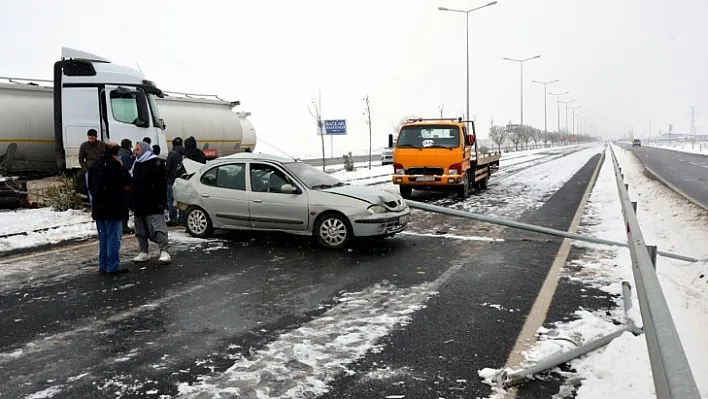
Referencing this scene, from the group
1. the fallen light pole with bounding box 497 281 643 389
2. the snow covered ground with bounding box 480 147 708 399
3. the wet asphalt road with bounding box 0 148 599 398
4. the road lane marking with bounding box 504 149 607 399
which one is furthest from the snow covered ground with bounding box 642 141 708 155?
the fallen light pole with bounding box 497 281 643 389

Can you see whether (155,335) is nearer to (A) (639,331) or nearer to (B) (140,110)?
(A) (639,331)

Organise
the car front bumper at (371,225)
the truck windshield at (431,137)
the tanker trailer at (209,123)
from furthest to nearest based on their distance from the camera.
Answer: the tanker trailer at (209,123), the truck windshield at (431,137), the car front bumper at (371,225)

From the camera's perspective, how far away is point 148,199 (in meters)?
7.79

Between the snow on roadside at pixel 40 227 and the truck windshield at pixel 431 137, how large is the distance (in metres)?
8.90

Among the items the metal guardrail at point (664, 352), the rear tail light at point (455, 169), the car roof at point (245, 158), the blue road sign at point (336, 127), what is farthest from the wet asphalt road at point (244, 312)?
the blue road sign at point (336, 127)

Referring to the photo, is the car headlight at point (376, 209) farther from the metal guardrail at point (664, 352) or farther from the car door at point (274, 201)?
the metal guardrail at point (664, 352)

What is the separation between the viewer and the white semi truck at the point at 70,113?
12.8 metres

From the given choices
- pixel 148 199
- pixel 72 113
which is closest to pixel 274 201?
pixel 148 199

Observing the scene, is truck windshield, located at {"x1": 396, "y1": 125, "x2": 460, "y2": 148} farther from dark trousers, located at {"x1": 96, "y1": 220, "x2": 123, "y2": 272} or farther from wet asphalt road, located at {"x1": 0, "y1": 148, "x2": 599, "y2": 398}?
dark trousers, located at {"x1": 96, "y1": 220, "x2": 123, "y2": 272}

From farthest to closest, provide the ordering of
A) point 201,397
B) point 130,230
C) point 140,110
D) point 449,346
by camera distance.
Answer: point 140,110, point 130,230, point 449,346, point 201,397

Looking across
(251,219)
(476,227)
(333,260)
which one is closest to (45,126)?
(251,219)

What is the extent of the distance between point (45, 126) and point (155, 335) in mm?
11317

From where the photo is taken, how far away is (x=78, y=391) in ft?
12.6

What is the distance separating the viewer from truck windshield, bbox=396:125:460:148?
15.8 meters
